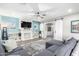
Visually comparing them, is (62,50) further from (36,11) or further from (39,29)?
(36,11)

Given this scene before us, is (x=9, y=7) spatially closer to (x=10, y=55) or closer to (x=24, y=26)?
(x=24, y=26)

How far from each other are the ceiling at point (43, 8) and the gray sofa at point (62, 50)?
624mm

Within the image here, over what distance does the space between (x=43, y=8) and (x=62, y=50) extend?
94cm

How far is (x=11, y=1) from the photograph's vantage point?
1.61 metres

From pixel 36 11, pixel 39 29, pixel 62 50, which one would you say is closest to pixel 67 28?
pixel 62 50

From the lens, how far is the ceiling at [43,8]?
5.34 ft

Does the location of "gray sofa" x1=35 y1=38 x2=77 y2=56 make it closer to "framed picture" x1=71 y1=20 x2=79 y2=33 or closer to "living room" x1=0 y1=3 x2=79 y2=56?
"living room" x1=0 y1=3 x2=79 y2=56

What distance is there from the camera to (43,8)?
171 cm

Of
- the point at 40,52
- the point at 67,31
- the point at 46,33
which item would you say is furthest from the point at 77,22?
the point at 40,52

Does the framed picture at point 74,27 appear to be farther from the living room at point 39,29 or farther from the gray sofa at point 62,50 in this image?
the gray sofa at point 62,50

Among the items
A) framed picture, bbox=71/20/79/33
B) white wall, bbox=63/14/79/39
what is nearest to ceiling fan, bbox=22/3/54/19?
white wall, bbox=63/14/79/39

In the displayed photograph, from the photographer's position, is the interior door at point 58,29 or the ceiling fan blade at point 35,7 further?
the interior door at point 58,29

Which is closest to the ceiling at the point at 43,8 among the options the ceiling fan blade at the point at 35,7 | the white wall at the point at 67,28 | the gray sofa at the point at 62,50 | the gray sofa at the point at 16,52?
the ceiling fan blade at the point at 35,7

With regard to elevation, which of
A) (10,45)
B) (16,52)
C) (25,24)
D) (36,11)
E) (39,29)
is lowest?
(16,52)
